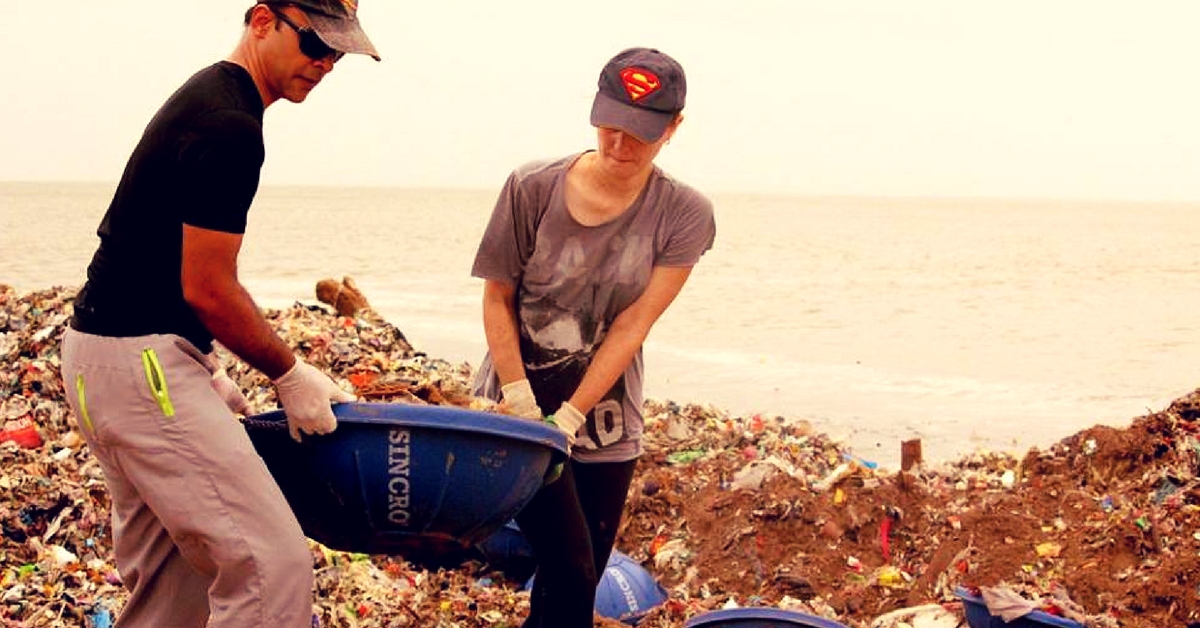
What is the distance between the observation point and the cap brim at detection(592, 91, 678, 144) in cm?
402

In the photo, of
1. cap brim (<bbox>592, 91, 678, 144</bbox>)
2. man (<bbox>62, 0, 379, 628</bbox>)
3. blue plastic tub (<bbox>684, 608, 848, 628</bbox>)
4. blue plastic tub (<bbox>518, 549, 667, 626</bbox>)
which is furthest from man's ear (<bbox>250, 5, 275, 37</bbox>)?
blue plastic tub (<bbox>518, 549, 667, 626</bbox>)

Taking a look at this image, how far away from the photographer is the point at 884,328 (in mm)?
24438

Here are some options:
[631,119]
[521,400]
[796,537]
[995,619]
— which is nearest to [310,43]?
[631,119]

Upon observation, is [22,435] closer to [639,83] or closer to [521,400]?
[521,400]

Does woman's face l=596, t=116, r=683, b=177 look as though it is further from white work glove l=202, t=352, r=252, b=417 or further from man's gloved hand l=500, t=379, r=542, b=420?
white work glove l=202, t=352, r=252, b=417

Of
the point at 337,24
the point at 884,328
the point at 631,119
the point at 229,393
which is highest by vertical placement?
the point at 337,24

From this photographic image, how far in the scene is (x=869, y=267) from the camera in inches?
1768

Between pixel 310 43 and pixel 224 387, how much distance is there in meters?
0.94

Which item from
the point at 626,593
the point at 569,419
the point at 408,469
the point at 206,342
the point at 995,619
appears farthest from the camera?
the point at 626,593

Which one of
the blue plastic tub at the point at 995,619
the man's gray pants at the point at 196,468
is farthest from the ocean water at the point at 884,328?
the man's gray pants at the point at 196,468

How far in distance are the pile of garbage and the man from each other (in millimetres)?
948

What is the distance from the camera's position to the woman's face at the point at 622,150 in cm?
409

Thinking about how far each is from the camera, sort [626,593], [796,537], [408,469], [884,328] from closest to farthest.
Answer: [408,469] → [626,593] → [796,537] → [884,328]

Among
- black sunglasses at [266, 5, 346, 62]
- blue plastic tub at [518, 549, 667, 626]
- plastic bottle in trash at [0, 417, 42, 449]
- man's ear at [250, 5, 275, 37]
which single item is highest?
man's ear at [250, 5, 275, 37]
